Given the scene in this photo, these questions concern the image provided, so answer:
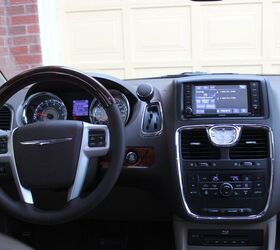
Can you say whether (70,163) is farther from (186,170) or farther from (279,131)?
(279,131)

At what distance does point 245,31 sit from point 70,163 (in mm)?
4169

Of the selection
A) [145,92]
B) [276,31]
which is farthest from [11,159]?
[276,31]

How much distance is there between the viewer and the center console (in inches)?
97.2

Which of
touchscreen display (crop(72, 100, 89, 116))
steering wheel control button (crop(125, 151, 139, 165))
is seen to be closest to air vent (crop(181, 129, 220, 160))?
steering wheel control button (crop(125, 151, 139, 165))

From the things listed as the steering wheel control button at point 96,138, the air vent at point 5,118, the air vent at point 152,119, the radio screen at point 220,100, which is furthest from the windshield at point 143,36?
the steering wheel control button at point 96,138

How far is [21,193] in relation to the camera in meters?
2.31

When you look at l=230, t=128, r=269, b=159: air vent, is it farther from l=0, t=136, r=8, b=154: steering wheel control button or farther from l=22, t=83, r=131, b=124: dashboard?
l=0, t=136, r=8, b=154: steering wheel control button

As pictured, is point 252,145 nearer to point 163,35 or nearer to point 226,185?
point 226,185

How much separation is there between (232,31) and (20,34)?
84.1 inches

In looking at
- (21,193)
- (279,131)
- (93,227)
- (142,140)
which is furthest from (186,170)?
(93,227)

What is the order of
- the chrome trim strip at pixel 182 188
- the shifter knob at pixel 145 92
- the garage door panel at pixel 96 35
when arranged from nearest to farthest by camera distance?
the chrome trim strip at pixel 182 188
the shifter knob at pixel 145 92
the garage door panel at pixel 96 35

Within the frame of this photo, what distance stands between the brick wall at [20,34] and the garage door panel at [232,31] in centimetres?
170

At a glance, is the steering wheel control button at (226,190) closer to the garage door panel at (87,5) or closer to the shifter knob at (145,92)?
the shifter knob at (145,92)

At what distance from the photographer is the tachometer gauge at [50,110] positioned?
280cm
